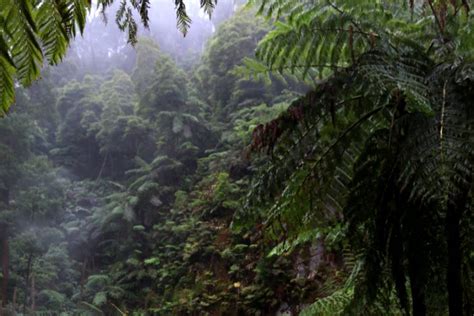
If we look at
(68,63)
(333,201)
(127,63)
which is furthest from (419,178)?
(127,63)

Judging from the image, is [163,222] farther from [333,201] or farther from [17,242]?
[333,201]

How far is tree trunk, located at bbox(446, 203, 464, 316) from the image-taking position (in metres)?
1.87

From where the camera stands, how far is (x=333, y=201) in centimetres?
251

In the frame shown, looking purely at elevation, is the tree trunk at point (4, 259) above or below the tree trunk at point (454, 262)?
above

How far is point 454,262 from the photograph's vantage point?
1885mm

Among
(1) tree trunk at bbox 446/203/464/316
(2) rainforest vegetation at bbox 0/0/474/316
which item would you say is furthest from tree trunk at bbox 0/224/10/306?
(1) tree trunk at bbox 446/203/464/316

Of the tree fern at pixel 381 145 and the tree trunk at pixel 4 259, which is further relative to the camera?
the tree trunk at pixel 4 259

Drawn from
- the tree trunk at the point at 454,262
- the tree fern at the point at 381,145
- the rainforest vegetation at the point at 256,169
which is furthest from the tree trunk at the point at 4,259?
the tree trunk at the point at 454,262

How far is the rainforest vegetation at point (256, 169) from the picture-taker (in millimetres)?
1849

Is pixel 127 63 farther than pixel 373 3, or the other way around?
pixel 127 63

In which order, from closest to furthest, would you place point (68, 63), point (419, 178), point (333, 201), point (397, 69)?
point (419, 178), point (397, 69), point (333, 201), point (68, 63)

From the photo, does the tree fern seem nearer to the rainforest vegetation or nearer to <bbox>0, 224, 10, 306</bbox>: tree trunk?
the rainforest vegetation

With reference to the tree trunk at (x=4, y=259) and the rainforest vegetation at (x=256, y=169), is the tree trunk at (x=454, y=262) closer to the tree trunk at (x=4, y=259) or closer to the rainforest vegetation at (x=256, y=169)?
the rainforest vegetation at (x=256, y=169)

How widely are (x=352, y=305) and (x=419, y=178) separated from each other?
3.29 feet
